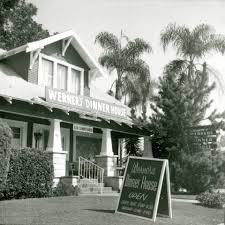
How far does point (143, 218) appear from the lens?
8500 millimetres

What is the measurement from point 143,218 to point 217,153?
892cm

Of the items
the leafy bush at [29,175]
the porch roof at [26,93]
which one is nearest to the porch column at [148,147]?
the porch roof at [26,93]

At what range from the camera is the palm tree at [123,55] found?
27734 mm

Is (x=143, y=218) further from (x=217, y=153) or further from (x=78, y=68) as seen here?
(x=78, y=68)

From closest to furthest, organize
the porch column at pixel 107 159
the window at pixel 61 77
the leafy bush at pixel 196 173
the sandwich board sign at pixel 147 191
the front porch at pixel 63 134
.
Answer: the sandwich board sign at pixel 147 191, the front porch at pixel 63 134, the leafy bush at pixel 196 173, the porch column at pixel 107 159, the window at pixel 61 77

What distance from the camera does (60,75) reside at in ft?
60.7

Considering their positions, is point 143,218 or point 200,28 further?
point 200,28

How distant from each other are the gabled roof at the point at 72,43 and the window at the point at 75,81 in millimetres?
861

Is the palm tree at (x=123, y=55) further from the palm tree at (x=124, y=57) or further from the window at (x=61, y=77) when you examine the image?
the window at (x=61, y=77)

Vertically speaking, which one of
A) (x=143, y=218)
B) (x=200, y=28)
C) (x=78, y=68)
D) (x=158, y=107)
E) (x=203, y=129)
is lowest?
(x=143, y=218)

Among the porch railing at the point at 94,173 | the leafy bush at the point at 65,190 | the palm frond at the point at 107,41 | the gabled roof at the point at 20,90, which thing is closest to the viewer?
the leafy bush at the point at 65,190

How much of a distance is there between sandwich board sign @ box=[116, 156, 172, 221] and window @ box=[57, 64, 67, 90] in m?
9.65

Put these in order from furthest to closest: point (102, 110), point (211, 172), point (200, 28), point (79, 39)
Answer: point (200, 28), point (79, 39), point (102, 110), point (211, 172)

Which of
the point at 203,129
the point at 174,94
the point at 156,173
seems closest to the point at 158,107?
the point at 174,94
